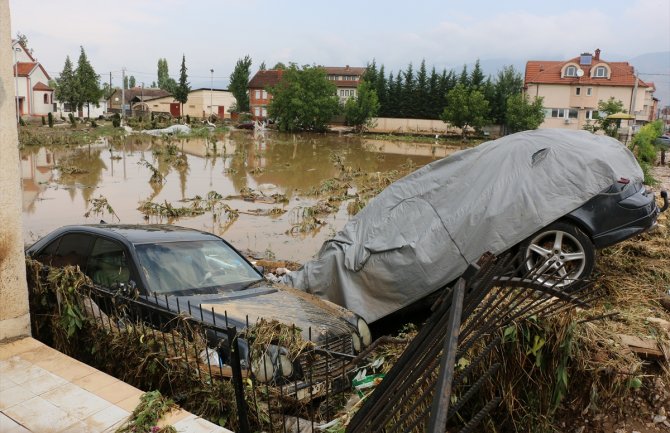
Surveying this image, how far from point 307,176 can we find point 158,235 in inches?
764

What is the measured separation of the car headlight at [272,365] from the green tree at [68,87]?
216 ft

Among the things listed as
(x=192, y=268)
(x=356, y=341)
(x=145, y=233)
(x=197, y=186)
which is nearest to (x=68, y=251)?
(x=145, y=233)

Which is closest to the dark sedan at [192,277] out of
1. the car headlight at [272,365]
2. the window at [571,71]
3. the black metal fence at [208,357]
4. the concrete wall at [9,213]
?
the black metal fence at [208,357]

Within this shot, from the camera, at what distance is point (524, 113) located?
55188 mm

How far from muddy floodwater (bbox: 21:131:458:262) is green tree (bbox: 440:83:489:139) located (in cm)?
2159

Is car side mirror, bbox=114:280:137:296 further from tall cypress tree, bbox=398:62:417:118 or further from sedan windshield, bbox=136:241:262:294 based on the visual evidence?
tall cypress tree, bbox=398:62:417:118

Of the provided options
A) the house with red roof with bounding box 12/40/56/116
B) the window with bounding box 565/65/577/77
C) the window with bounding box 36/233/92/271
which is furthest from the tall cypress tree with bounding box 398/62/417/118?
the window with bounding box 36/233/92/271

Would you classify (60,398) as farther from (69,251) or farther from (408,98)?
(408,98)

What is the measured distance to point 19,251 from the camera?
532 centimetres

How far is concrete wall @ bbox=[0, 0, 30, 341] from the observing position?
16.5 feet

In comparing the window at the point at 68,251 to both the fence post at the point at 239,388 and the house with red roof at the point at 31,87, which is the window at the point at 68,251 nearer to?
the fence post at the point at 239,388

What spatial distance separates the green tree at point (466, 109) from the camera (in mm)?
59062

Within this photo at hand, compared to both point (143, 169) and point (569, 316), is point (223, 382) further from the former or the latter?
point (143, 169)

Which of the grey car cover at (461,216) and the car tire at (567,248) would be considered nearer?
the car tire at (567,248)
